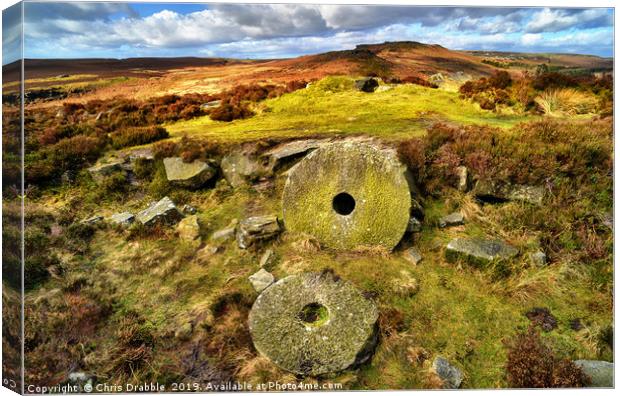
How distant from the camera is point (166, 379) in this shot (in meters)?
5.34

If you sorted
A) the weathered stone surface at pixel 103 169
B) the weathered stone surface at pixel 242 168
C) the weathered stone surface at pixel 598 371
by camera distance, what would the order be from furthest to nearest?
the weathered stone surface at pixel 242 168, the weathered stone surface at pixel 103 169, the weathered stone surface at pixel 598 371

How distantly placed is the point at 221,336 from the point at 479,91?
5.86 m

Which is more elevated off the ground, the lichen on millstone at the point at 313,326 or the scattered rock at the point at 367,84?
the scattered rock at the point at 367,84

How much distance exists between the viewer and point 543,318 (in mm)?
5695

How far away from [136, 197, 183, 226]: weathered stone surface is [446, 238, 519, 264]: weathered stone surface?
469 centimetres

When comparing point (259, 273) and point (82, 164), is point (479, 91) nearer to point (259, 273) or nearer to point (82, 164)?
point (259, 273)

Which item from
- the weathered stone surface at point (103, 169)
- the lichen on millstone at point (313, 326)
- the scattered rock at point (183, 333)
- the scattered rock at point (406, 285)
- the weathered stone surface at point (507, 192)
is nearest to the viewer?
the lichen on millstone at point (313, 326)

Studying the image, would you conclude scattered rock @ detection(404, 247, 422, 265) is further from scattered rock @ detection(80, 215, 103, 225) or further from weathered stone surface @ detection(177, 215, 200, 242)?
scattered rock @ detection(80, 215, 103, 225)

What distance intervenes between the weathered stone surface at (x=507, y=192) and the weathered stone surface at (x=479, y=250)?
1.02 meters

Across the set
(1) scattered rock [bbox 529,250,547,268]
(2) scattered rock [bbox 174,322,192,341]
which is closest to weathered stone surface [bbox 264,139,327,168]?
(2) scattered rock [bbox 174,322,192,341]

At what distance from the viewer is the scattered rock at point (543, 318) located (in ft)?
18.5

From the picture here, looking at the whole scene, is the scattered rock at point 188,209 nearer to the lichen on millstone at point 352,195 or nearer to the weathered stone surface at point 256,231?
the weathered stone surface at point 256,231

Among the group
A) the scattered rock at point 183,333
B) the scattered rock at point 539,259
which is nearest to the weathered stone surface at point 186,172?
the scattered rock at point 183,333

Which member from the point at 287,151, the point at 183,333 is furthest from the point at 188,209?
the point at 183,333
